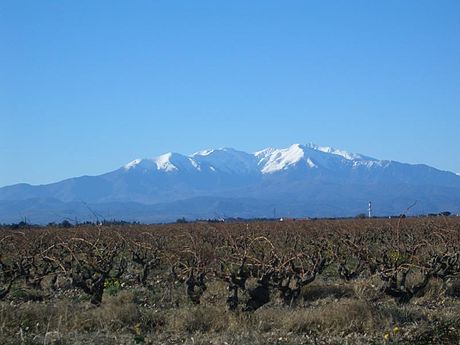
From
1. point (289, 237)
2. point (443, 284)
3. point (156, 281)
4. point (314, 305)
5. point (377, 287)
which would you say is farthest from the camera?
point (289, 237)

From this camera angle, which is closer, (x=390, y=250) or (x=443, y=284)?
(x=443, y=284)

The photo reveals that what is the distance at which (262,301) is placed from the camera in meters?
11.7

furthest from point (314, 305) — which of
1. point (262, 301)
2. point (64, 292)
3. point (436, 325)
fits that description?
point (64, 292)

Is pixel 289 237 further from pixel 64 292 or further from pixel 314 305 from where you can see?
pixel 314 305

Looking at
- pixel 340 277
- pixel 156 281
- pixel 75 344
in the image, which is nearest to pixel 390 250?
pixel 340 277

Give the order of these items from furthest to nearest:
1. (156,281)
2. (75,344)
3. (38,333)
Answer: (156,281) → (38,333) → (75,344)

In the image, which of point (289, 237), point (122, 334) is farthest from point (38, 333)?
point (289, 237)

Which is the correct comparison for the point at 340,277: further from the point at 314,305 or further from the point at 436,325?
the point at 436,325

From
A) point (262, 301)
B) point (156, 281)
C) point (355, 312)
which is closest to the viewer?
point (355, 312)

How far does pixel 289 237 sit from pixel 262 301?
17.5m

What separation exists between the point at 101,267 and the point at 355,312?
6.67m

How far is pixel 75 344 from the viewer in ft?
27.4

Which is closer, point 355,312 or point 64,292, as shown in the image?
point 355,312

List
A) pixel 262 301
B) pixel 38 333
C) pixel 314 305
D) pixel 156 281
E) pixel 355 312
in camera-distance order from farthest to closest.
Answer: pixel 156 281 < pixel 314 305 < pixel 262 301 < pixel 355 312 < pixel 38 333
